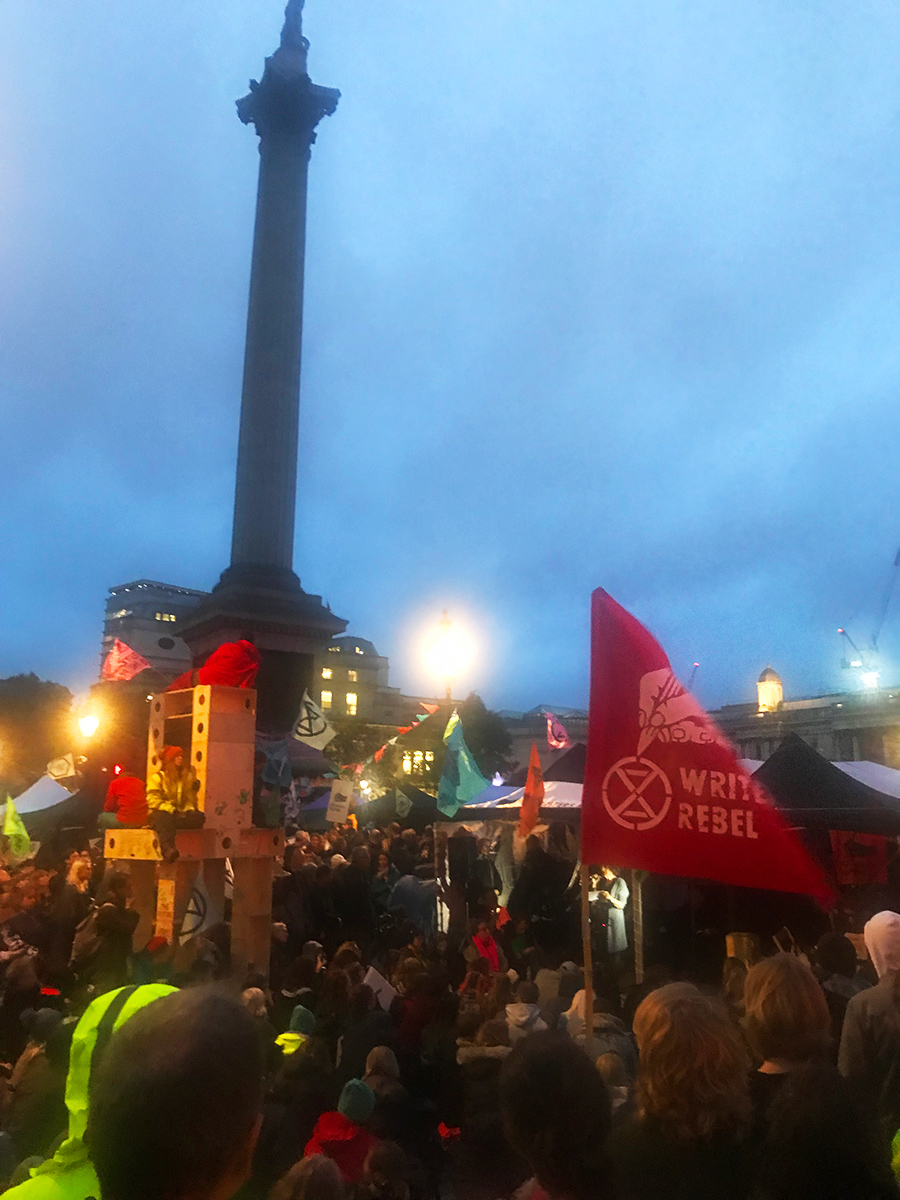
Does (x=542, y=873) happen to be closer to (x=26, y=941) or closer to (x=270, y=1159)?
(x=26, y=941)

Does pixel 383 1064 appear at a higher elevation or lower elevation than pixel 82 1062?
lower

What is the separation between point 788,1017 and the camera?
3209 mm

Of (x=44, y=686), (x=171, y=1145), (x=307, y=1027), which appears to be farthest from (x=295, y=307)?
(x=171, y=1145)

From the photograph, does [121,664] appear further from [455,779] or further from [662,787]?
[662,787]

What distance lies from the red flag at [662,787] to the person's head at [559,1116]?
1762 millimetres

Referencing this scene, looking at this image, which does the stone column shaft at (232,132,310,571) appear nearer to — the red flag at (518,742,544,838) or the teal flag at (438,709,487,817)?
the teal flag at (438,709,487,817)

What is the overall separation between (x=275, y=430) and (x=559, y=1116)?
45.3m

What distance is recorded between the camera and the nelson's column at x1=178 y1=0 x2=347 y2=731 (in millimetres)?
37438

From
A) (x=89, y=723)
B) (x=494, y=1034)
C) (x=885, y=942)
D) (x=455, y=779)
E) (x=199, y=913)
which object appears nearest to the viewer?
(x=885, y=942)

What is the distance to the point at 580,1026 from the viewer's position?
18.5 ft

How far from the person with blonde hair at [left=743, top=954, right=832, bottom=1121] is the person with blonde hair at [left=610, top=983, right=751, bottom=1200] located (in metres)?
0.57

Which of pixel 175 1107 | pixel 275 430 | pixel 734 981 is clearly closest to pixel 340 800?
pixel 734 981

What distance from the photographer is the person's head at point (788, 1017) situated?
126 inches

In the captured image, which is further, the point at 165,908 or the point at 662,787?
the point at 165,908
